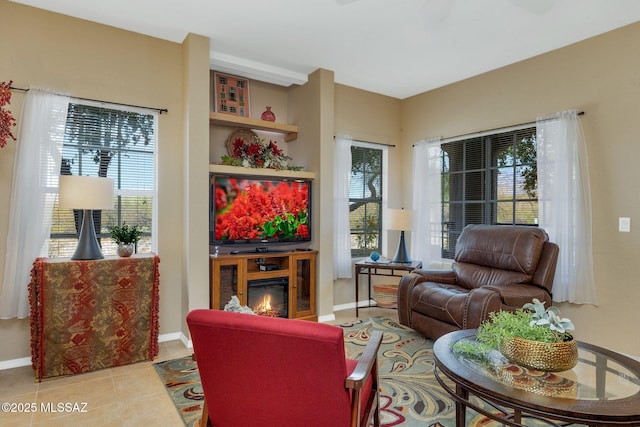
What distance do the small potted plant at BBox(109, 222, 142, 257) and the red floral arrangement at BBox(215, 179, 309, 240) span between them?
0.75 meters

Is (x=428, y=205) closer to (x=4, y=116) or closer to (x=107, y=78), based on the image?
(x=107, y=78)

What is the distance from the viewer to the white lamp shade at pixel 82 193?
2750mm

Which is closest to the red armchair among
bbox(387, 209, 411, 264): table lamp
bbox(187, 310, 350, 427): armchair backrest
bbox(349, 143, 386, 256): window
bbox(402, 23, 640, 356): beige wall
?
bbox(187, 310, 350, 427): armchair backrest

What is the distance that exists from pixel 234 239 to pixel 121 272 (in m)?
1.08

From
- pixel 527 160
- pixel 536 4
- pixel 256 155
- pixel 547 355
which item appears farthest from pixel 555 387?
pixel 256 155

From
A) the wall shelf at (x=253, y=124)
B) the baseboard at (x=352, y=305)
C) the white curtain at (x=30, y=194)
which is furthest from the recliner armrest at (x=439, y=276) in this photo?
the white curtain at (x=30, y=194)

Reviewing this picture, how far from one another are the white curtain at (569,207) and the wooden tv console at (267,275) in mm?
2413

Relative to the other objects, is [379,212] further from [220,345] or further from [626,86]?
[220,345]

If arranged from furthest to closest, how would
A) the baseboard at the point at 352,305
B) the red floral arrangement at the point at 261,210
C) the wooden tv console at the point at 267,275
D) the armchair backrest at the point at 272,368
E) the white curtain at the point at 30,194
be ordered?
the baseboard at the point at 352,305 < the red floral arrangement at the point at 261,210 < the wooden tv console at the point at 267,275 < the white curtain at the point at 30,194 < the armchair backrest at the point at 272,368

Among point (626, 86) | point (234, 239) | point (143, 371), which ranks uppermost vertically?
point (626, 86)

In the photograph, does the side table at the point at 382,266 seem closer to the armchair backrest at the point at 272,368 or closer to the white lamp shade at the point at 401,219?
the white lamp shade at the point at 401,219

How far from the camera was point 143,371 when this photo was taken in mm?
2881

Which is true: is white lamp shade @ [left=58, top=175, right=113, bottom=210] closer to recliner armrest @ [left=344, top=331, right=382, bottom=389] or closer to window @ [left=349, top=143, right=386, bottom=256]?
recliner armrest @ [left=344, top=331, right=382, bottom=389]

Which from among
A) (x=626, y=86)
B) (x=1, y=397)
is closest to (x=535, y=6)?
(x=626, y=86)
